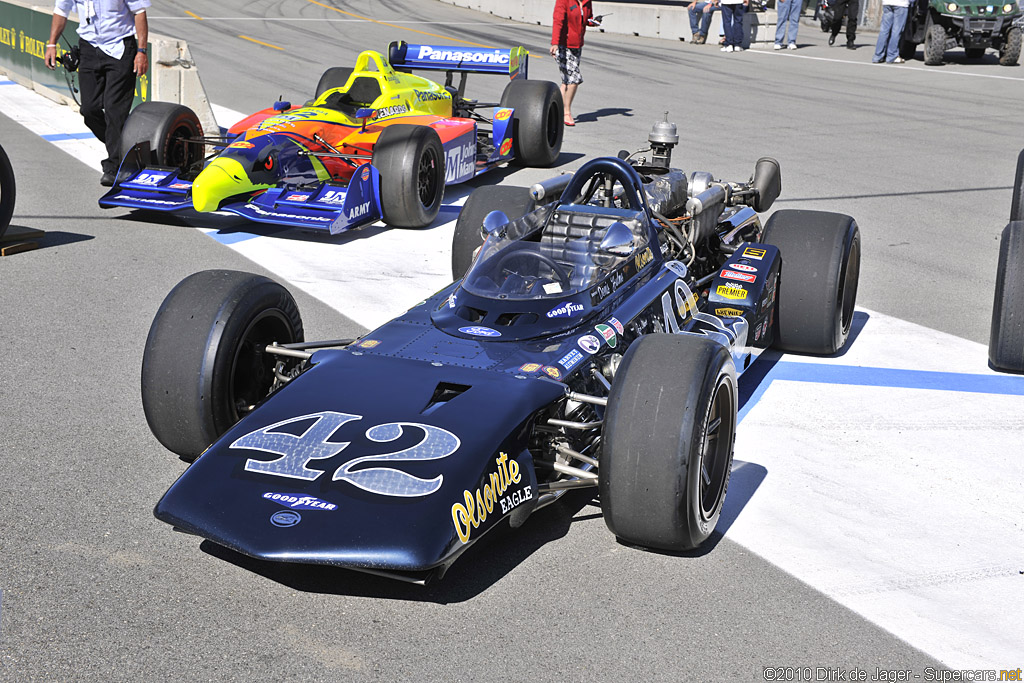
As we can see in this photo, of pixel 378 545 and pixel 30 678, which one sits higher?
pixel 378 545

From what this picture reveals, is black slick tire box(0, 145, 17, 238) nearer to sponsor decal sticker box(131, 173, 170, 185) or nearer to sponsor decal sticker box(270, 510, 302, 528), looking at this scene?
sponsor decal sticker box(131, 173, 170, 185)

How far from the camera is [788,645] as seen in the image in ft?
12.6

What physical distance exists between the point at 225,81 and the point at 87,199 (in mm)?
8683

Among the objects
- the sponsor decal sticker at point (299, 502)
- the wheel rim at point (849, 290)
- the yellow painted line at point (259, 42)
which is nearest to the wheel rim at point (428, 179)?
the wheel rim at point (849, 290)

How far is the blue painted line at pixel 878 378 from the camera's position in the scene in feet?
21.2

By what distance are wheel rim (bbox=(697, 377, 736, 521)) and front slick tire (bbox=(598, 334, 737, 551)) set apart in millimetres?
174

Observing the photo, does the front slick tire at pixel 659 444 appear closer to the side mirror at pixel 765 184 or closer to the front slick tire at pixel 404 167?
the side mirror at pixel 765 184

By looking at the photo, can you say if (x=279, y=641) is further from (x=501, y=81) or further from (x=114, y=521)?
(x=501, y=81)

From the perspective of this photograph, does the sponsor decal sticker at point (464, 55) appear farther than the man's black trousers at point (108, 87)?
Yes

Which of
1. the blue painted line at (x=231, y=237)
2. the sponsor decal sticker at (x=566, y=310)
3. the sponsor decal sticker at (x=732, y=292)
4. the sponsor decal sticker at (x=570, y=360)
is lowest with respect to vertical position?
the blue painted line at (x=231, y=237)

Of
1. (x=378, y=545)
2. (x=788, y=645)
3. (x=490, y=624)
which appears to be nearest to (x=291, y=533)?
(x=378, y=545)

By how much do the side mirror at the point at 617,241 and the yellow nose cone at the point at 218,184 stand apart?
4529 mm

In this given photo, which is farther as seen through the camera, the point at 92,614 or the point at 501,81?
the point at 501,81

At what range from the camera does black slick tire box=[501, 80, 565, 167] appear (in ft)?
39.7
